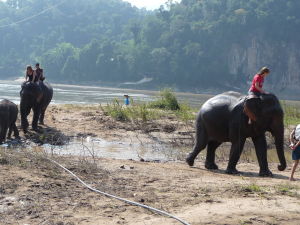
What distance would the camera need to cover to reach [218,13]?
91.1 m

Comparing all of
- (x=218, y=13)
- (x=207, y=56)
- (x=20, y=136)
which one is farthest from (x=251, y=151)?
(x=218, y=13)

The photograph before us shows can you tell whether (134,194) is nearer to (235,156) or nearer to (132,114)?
(235,156)

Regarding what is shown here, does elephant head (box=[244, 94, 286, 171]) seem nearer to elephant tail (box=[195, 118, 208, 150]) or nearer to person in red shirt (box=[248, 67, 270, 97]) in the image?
person in red shirt (box=[248, 67, 270, 97])

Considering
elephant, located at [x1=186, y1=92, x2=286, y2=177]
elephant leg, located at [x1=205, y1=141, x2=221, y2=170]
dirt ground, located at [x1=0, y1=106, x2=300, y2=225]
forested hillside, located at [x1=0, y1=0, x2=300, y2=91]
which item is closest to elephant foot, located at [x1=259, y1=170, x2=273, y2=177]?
elephant, located at [x1=186, y1=92, x2=286, y2=177]

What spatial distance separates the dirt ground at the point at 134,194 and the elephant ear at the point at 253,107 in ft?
3.26

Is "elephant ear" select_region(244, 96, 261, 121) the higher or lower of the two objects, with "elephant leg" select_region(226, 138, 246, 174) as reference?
higher

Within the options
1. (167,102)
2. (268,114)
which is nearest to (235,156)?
(268,114)

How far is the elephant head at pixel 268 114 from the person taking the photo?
8.66 metres

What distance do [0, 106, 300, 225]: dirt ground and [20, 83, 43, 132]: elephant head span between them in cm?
463

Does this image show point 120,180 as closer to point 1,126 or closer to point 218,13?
point 1,126

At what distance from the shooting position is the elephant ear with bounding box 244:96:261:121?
8.66m

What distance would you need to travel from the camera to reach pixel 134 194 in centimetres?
649

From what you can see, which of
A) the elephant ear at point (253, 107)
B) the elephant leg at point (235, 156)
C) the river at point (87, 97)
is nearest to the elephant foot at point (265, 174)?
the elephant leg at point (235, 156)

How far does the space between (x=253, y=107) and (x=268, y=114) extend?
0.29 metres
